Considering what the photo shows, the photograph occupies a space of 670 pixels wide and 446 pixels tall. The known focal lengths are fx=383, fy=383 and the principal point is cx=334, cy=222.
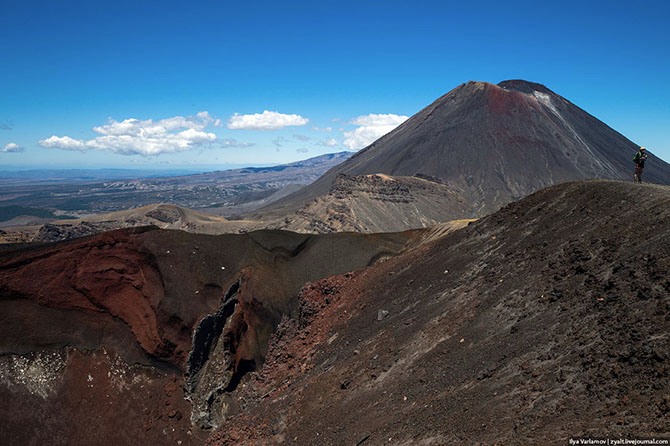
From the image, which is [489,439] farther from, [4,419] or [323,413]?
[4,419]

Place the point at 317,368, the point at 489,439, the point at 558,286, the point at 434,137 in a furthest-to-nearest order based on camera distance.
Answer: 1. the point at 434,137
2. the point at 317,368
3. the point at 558,286
4. the point at 489,439

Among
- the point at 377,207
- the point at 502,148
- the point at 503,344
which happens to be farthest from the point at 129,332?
the point at 502,148

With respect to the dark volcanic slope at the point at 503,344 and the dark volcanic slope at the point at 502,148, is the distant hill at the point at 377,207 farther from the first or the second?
the dark volcanic slope at the point at 503,344

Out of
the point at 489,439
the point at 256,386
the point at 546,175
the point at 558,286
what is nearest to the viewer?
the point at 489,439

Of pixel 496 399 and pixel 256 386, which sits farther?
pixel 256 386

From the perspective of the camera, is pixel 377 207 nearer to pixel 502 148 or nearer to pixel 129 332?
pixel 502 148

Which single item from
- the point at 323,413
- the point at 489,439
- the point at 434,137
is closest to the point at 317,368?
the point at 323,413

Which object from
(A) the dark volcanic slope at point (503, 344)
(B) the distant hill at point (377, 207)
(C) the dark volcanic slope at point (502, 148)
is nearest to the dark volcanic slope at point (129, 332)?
(A) the dark volcanic slope at point (503, 344)
